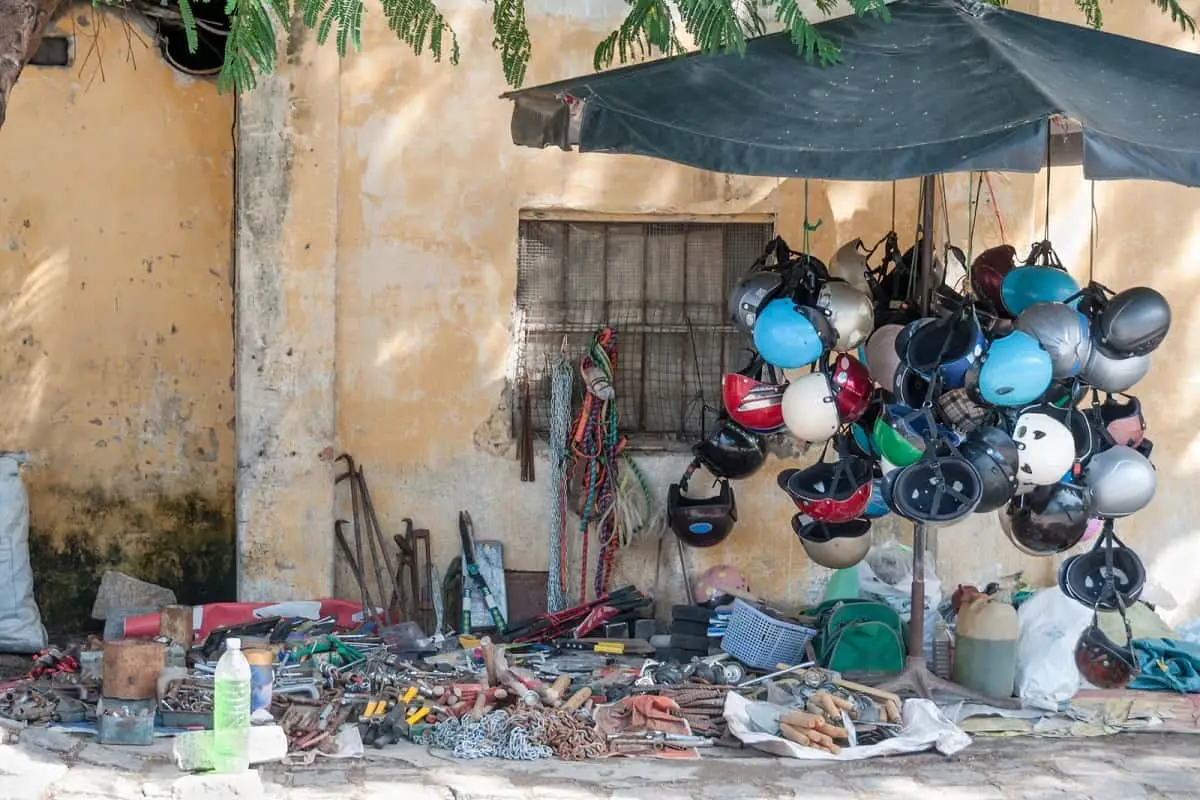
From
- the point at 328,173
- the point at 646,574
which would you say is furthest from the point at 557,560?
the point at 328,173

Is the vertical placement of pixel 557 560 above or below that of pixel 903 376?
below

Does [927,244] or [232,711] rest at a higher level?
[927,244]

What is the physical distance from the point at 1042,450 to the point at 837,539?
48.2 inches

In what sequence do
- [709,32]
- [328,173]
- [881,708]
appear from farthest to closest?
[328,173] → [881,708] → [709,32]

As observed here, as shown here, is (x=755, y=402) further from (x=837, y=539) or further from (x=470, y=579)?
(x=470, y=579)

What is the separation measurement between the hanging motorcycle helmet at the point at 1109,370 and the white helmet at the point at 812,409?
113 centimetres

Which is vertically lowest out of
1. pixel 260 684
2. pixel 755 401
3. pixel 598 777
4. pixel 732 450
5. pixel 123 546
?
pixel 598 777

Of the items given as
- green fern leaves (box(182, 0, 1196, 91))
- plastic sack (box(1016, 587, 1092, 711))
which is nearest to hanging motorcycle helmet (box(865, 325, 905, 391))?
green fern leaves (box(182, 0, 1196, 91))

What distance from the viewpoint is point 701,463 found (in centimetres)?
788

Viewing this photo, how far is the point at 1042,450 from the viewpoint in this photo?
22.1 ft

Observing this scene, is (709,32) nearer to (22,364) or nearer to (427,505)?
(427,505)

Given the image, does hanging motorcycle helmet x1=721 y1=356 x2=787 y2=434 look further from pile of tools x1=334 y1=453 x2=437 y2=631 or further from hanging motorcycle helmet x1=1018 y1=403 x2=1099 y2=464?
pile of tools x1=334 y1=453 x2=437 y2=631

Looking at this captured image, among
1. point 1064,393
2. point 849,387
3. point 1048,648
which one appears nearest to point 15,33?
point 849,387

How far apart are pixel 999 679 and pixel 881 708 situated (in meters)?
0.79
